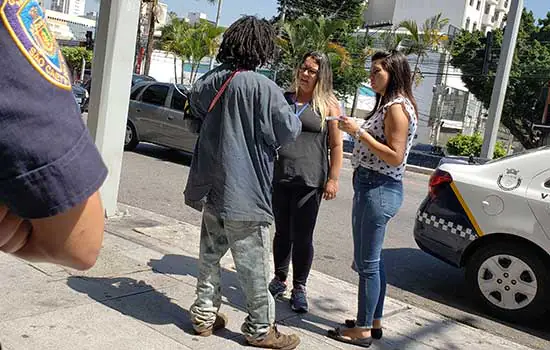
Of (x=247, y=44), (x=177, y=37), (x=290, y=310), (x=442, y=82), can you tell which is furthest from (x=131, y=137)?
(x=442, y=82)

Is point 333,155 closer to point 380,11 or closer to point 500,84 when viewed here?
point 500,84

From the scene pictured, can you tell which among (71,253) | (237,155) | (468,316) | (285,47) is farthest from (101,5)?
(285,47)

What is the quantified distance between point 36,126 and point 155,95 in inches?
462

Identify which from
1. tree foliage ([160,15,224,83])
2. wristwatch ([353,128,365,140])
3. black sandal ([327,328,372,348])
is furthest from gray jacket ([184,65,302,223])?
tree foliage ([160,15,224,83])

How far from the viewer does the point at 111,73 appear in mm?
5547

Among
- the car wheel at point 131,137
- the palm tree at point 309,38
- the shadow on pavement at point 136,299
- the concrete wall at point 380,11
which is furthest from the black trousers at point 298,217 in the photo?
the concrete wall at point 380,11

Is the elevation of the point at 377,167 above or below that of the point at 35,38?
below

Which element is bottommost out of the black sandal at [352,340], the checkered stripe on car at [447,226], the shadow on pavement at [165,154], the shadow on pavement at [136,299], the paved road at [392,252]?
the shadow on pavement at [165,154]

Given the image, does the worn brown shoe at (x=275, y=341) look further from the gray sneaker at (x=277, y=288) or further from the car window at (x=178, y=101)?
the car window at (x=178, y=101)

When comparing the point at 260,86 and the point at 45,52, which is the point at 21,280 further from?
the point at 45,52

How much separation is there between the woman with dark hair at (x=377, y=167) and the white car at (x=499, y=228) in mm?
1468

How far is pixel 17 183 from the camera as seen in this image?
2.51 feet

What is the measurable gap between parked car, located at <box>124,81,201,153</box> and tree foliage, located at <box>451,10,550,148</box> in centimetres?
2151

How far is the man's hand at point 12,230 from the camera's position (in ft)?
2.78
